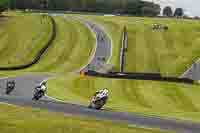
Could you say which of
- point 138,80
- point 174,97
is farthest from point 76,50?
point 174,97

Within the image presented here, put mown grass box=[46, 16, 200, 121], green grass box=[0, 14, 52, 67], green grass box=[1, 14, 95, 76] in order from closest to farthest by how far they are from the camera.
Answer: mown grass box=[46, 16, 200, 121] → green grass box=[1, 14, 95, 76] → green grass box=[0, 14, 52, 67]

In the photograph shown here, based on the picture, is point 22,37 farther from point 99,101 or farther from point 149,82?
point 99,101

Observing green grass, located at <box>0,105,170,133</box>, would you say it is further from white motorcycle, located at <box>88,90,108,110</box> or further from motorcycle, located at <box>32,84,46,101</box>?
motorcycle, located at <box>32,84,46,101</box>

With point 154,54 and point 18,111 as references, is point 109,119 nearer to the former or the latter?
point 18,111

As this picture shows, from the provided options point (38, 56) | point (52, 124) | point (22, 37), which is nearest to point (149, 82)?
point (38, 56)

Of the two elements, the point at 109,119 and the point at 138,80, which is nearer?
the point at 109,119

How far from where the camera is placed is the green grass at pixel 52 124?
2200 centimetres

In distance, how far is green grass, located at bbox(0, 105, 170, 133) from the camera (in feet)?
72.2

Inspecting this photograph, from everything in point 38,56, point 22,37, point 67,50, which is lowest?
point 67,50

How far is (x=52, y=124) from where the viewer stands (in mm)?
23328

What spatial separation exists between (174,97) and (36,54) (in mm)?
48121

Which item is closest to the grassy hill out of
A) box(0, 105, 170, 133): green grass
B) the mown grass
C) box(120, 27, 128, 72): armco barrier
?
the mown grass

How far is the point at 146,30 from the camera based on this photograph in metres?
121

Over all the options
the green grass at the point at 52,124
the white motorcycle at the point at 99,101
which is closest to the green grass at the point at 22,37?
the white motorcycle at the point at 99,101
